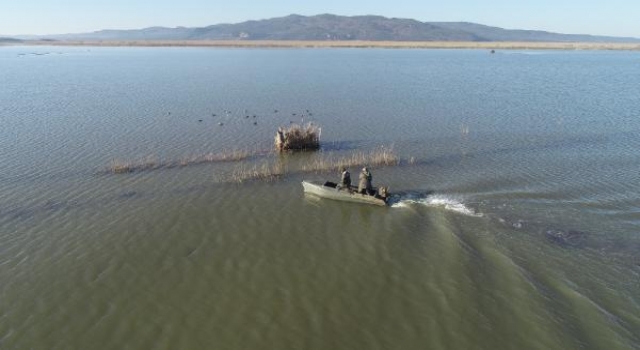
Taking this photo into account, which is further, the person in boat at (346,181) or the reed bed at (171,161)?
the reed bed at (171,161)

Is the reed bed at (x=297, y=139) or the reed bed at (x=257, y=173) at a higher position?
the reed bed at (x=297, y=139)

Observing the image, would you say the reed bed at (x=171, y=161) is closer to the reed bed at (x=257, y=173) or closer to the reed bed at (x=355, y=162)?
the reed bed at (x=257, y=173)

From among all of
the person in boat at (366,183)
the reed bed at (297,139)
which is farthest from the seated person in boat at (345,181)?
the reed bed at (297,139)

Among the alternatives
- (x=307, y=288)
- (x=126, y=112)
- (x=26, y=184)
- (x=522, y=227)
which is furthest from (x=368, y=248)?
(x=126, y=112)

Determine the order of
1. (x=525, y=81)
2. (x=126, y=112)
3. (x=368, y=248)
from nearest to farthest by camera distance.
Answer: (x=368, y=248), (x=126, y=112), (x=525, y=81)

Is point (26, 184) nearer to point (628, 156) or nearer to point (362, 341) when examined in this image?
point (362, 341)

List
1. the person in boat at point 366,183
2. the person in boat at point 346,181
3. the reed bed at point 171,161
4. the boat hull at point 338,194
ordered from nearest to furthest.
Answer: the boat hull at point 338,194
the person in boat at point 366,183
the person in boat at point 346,181
the reed bed at point 171,161

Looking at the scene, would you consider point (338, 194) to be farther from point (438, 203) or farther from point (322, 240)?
point (438, 203)

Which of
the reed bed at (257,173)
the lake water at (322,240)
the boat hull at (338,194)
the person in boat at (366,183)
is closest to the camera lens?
the lake water at (322,240)
